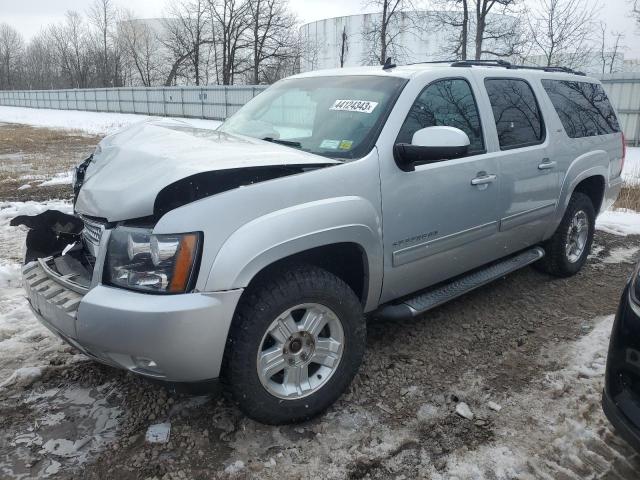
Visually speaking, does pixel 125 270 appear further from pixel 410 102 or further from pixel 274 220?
pixel 410 102

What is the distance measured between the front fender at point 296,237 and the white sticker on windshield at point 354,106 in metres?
0.69

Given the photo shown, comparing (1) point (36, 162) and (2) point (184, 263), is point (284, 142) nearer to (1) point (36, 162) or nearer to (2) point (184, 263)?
(2) point (184, 263)

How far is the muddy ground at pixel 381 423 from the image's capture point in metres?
2.48

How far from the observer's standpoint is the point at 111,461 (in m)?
2.49

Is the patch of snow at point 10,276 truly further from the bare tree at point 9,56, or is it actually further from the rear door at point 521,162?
the bare tree at point 9,56

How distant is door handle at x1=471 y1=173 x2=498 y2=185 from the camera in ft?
11.6

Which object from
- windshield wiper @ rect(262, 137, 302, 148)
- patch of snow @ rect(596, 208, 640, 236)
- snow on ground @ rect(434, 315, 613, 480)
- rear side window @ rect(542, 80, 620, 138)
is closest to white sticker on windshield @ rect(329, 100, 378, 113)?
windshield wiper @ rect(262, 137, 302, 148)

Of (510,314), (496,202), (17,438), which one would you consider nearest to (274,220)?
(17,438)

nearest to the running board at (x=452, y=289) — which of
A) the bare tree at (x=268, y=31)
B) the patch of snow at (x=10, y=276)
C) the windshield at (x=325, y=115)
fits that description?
the windshield at (x=325, y=115)

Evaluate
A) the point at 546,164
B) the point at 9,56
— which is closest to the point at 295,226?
the point at 546,164

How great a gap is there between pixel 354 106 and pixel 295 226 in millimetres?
1129

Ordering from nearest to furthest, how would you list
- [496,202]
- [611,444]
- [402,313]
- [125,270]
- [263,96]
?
[125,270], [611,444], [402,313], [496,202], [263,96]

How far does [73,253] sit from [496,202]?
278 centimetres

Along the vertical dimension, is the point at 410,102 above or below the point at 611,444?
above
